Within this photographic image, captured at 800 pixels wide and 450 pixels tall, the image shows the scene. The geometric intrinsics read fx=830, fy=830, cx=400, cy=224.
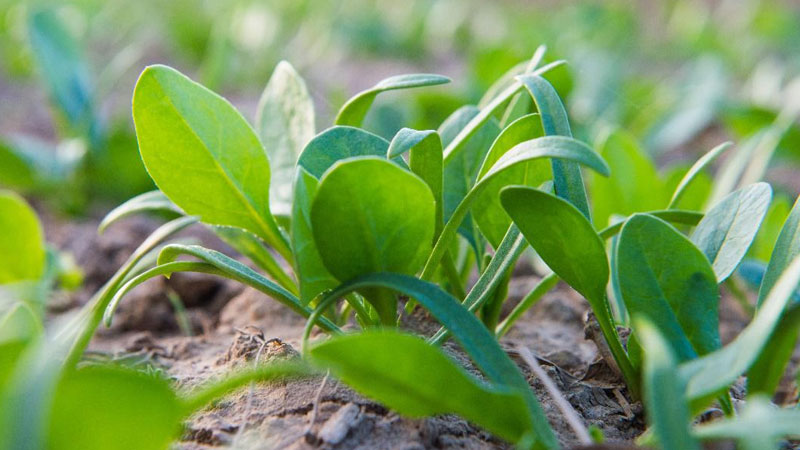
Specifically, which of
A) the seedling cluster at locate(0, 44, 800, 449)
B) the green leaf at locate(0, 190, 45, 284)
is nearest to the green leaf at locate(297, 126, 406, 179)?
the seedling cluster at locate(0, 44, 800, 449)

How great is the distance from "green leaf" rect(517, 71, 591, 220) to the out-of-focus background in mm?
708

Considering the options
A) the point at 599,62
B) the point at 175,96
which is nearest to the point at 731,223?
the point at 175,96

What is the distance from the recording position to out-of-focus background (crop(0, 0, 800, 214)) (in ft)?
5.80

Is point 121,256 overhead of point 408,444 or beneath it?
beneath

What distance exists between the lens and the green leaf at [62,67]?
5.58 ft

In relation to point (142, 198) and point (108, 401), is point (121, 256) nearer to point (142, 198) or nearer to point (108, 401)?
point (142, 198)

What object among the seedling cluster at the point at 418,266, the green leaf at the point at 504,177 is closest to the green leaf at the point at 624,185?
the seedling cluster at the point at 418,266

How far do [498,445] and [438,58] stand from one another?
283 centimetres

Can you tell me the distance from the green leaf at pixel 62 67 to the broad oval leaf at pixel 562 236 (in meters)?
1.27

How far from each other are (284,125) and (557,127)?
0.38 metres

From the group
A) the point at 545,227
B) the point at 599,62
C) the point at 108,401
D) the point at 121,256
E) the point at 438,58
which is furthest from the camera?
the point at 438,58

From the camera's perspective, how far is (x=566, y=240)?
0.77 meters

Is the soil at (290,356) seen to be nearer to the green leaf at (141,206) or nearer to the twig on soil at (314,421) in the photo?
the twig on soil at (314,421)

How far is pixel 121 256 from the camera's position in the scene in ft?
5.06
